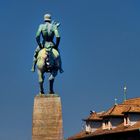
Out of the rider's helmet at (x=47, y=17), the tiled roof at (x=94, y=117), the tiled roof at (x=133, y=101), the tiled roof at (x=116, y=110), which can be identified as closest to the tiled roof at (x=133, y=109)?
the tiled roof at (x=116, y=110)

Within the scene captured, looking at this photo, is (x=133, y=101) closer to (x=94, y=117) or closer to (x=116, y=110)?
(x=94, y=117)

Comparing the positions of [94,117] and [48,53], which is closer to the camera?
[48,53]

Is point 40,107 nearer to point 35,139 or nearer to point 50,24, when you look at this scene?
point 35,139

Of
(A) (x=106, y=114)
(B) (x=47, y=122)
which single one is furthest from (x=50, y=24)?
(A) (x=106, y=114)

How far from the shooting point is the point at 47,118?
80.4 feet

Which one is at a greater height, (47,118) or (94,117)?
(94,117)

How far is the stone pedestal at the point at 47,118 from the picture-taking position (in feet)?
80.0

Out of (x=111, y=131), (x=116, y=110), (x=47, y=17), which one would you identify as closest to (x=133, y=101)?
(x=116, y=110)

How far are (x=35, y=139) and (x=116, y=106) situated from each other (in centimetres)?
4958

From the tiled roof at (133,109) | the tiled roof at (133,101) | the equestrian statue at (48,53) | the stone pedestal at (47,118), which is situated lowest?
the stone pedestal at (47,118)

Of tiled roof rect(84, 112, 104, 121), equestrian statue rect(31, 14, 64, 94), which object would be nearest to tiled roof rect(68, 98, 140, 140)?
tiled roof rect(84, 112, 104, 121)

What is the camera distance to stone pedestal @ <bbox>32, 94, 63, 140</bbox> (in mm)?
24391

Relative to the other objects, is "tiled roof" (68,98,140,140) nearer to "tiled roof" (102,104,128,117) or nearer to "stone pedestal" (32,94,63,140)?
"tiled roof" (102,104,128,117)

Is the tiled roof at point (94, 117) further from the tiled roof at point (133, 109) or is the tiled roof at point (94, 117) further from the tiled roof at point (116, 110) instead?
the tiled roof at point (133, 109)
